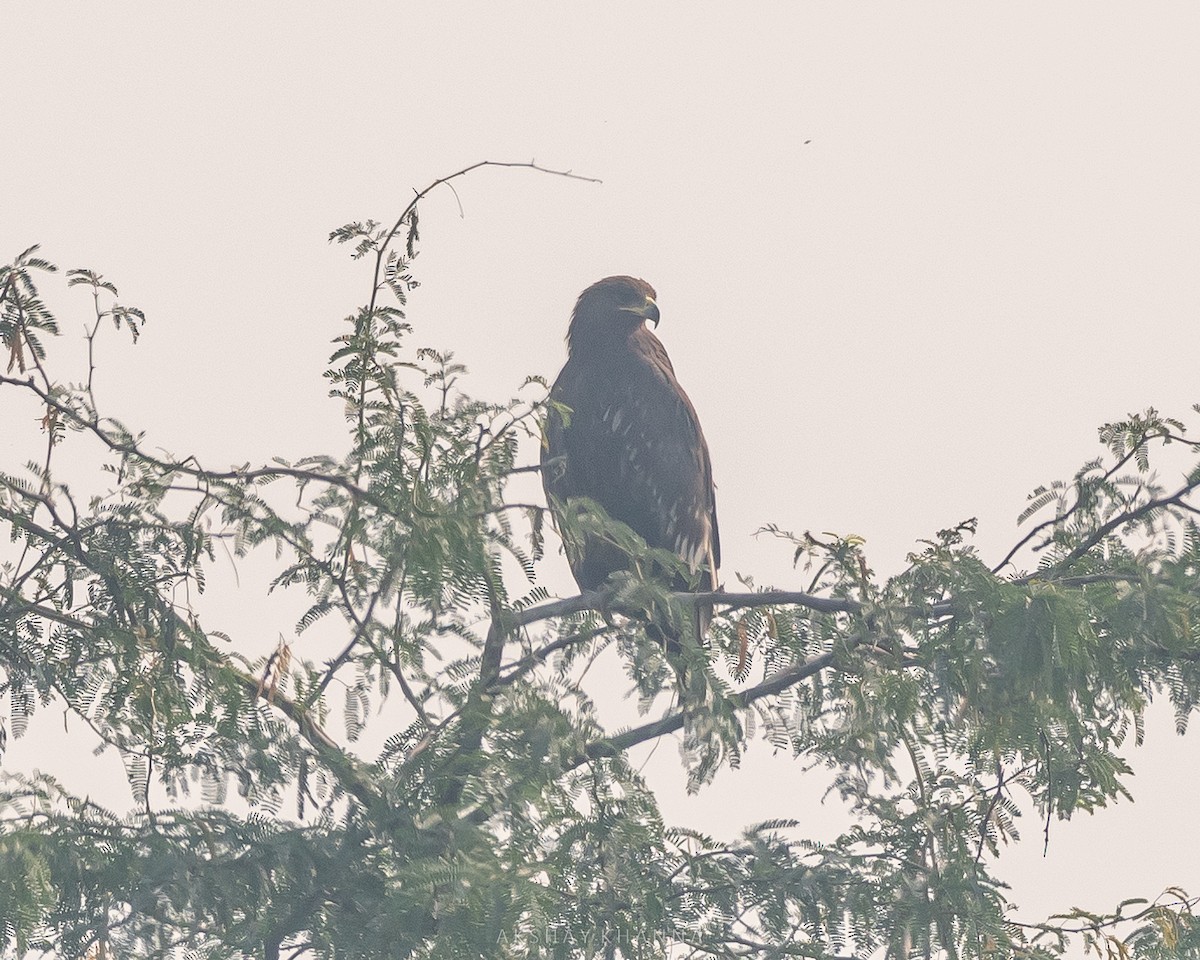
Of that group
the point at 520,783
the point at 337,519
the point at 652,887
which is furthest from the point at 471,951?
the point at 337,519

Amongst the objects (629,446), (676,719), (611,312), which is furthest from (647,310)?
(676,719)

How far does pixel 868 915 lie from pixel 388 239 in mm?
2376

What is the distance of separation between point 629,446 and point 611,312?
2.88ft

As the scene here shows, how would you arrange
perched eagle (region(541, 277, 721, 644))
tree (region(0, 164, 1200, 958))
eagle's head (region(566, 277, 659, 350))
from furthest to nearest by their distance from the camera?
eagle's head (region(566, 277, 659, 350)) < perched eagle (region(541, 277, 721, 644)) < tree (region(0, 164, 1200, 958))

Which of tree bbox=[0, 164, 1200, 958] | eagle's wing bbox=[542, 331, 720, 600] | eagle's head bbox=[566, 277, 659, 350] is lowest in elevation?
tree bbox=[0, 164, 1200, 958]

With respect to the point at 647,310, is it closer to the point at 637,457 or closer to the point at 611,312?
the point at 611,312

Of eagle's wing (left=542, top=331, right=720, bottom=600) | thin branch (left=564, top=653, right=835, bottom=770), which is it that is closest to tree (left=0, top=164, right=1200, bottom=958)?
thin branch (left=564, top=653, right=835, bottom=770)

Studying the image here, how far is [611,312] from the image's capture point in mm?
7426

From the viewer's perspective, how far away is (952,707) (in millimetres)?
3885

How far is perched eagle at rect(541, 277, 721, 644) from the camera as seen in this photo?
6836mm

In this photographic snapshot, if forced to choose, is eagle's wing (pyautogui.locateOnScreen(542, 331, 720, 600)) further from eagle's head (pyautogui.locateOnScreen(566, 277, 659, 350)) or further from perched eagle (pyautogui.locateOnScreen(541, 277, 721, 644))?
eagle's head (pyautogui.locateOnScreen(566, 277, 659, 350))

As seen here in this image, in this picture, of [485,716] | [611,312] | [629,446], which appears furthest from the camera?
[611,312]

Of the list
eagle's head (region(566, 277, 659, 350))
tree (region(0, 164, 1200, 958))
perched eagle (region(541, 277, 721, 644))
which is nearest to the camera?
tree (region(0, 164, 1200, 958))

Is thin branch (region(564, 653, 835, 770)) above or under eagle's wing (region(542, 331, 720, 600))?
under
